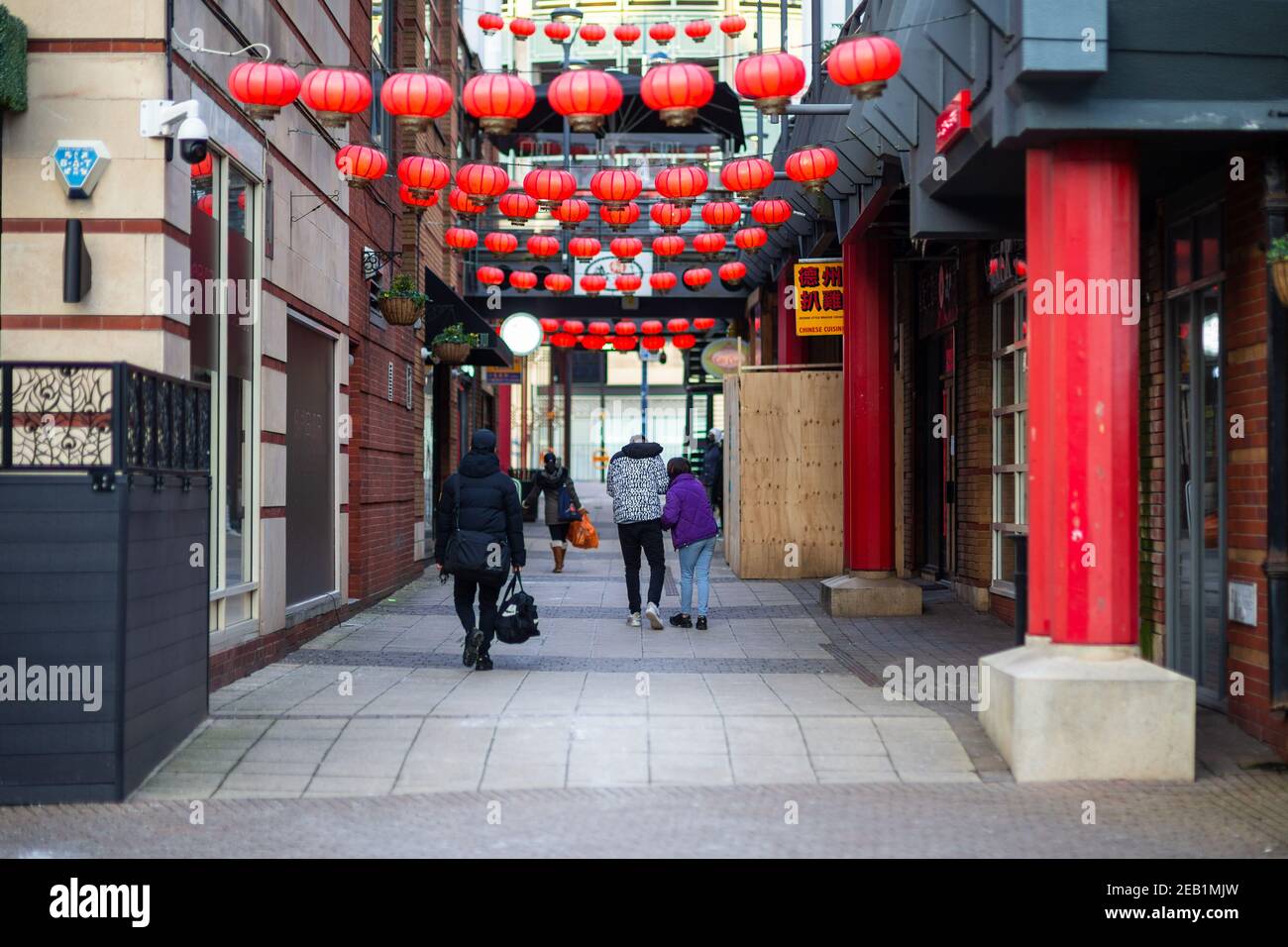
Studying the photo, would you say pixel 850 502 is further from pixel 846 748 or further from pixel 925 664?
pixel 846 748

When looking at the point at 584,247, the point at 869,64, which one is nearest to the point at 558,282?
the point at 584,247

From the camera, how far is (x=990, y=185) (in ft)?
31.3

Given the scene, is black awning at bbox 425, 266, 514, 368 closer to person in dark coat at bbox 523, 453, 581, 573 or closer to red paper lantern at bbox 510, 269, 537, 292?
person in dark coat at bbox 523, 453, 581, 573

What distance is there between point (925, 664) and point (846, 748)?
3159mm

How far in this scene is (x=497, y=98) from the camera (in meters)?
10.4

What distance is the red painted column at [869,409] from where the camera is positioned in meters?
14.9

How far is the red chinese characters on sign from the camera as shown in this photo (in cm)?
873

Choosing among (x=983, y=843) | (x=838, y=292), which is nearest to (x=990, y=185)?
(x=983, y=843)

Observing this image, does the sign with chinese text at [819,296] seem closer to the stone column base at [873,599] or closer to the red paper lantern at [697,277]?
the stone column base at [873,599]

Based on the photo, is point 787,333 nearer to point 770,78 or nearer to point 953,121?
point 770,78

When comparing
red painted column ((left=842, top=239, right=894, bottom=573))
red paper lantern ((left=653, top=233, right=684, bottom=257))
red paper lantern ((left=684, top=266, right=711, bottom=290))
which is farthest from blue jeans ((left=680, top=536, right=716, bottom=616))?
red paper lantern ((left=684, top=266, right=711, bottom=290))

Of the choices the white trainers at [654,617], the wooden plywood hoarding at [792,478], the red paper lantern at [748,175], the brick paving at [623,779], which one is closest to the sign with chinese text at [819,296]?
the wooden plywood hoarding at [792,478]

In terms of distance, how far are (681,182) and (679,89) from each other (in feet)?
14.8

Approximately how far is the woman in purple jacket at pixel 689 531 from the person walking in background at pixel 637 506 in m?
0.13
